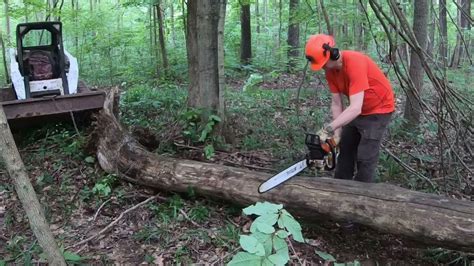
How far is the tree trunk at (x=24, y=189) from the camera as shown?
113 inches

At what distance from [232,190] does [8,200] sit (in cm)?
254

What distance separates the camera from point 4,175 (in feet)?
17.7

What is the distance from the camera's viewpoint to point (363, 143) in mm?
4555

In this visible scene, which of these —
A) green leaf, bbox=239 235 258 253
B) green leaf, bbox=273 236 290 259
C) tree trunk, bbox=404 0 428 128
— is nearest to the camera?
green leaf, bbox=239 235 258 253

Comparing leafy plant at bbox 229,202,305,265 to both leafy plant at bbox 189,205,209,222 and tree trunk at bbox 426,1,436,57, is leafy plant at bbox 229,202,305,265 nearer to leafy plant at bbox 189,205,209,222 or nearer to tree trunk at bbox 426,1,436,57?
leafy plant at bbox 189,205,209,222

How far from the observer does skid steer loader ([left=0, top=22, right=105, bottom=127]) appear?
6.04 metres

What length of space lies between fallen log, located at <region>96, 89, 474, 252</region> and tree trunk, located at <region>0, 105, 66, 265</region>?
1.78 meters

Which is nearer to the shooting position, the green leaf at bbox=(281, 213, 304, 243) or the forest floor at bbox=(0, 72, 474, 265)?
the green leaf at bbox=(281, 213, 304, 243)

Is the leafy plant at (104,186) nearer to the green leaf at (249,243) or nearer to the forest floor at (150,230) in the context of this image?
the forest floor at (150,230)

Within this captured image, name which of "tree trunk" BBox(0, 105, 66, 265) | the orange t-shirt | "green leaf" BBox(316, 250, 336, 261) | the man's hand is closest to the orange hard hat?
the orange t-shirt

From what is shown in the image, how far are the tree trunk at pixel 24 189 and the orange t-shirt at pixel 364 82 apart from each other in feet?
9.25

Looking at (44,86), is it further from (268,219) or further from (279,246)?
(279,246)

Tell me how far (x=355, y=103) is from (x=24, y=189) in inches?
112

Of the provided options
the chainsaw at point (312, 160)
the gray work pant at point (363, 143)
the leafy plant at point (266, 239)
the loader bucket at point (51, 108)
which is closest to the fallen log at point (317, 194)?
the chainsaw at point (312, 160)
